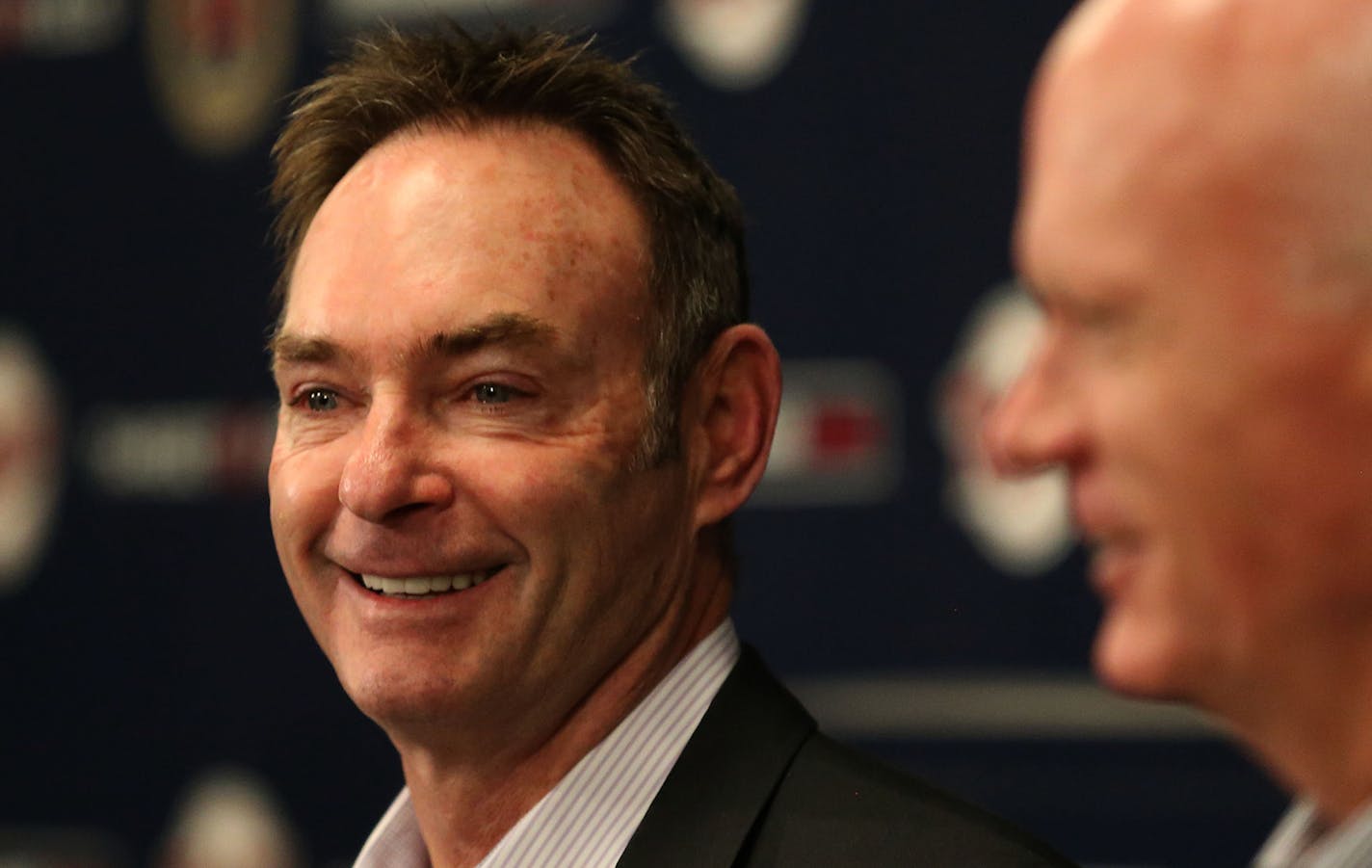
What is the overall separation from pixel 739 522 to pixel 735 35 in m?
0.77

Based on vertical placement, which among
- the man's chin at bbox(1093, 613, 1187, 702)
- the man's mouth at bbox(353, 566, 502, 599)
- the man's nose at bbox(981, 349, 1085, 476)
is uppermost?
the man's nose at bbox(981, 349, 1085, 476)

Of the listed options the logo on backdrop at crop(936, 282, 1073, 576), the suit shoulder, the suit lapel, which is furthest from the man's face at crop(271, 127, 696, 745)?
the logo on backdrop at crop(936, 282, 1073, 576)

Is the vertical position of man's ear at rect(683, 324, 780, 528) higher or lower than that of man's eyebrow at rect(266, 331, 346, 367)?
lower

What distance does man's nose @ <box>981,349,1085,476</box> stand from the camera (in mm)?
767

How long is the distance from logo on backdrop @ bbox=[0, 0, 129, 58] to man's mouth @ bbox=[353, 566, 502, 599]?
2.23 metres

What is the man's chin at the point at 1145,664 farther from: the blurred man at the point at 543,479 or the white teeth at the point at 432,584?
the white teeth at the point at 432,584

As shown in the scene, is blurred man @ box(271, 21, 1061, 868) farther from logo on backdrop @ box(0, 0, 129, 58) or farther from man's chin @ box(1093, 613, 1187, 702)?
logo on backdrop @ box(0, 0, 129, 58)

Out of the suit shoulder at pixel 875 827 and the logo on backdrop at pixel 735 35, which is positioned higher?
the logo on backdrop at pixel 735 35

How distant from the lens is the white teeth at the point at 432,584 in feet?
5.38

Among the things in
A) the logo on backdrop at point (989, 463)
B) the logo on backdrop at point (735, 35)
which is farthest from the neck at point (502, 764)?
the logo on backdrop at point (735, 35)

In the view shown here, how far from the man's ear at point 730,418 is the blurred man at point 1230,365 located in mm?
994

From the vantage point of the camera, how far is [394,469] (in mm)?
1570

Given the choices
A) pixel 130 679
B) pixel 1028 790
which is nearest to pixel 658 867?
pixel 1028 790

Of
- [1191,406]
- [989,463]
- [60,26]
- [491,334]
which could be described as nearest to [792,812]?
[491,334]
